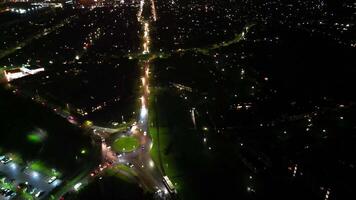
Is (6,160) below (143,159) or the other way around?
below

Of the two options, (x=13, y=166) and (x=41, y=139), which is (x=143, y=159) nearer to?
(x=41, y=139)

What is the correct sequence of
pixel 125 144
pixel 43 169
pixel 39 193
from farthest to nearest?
pixel 125 144
pixel 43 169
pixel 39 193

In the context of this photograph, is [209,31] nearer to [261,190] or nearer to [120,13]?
[120,13]

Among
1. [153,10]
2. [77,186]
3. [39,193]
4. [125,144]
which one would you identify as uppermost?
[125,144]

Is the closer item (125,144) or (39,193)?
(39,193)

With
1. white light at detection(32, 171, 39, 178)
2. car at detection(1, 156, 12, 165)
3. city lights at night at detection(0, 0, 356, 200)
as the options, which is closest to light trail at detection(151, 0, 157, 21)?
city lights at night at detection(0, 0, 356, 200)

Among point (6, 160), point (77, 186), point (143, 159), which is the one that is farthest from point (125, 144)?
point (6, 160)
